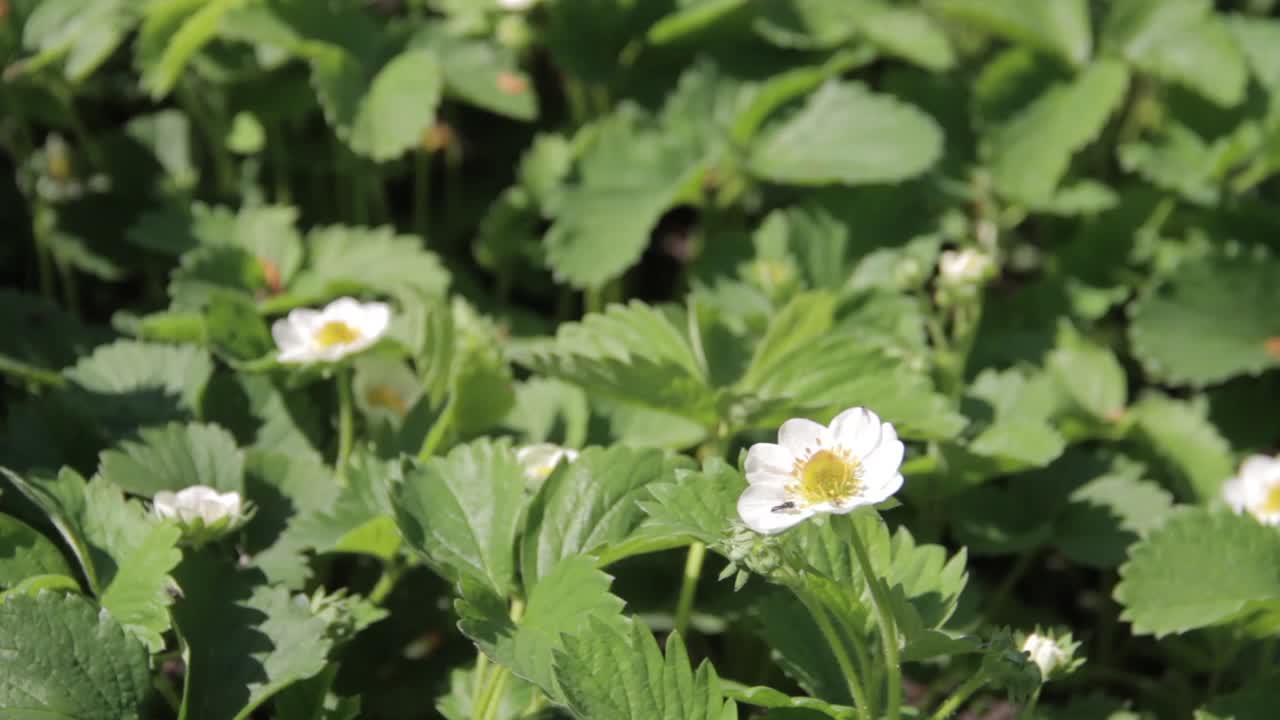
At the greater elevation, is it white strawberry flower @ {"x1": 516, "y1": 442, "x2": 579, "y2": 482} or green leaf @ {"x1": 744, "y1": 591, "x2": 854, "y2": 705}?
white strawberry flower @ {"x1": 516, "y1": 442, "x2": 579, "y2": 482}

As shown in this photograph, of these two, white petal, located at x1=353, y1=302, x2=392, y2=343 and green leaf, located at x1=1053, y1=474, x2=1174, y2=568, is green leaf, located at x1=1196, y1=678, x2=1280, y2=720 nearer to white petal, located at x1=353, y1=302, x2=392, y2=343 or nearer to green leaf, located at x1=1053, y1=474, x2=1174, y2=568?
green leaf, located at x1=1053, y1=474, x2=1174, y2=568

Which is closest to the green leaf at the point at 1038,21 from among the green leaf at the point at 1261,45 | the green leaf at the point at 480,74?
the green leaf at the point at 1261,45

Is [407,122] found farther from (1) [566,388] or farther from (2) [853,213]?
(2) [853,213]

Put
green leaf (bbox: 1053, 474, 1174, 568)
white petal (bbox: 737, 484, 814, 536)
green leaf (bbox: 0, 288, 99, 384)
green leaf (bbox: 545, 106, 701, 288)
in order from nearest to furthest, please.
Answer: white petal (bbox: 737, 484, 814, 536), green leaf (bbox: 1053, 474, 1174, 568), green leaf (bbox: 0, 288, 99, 384), green leaf (bbox: 545, 106, 701, 288)

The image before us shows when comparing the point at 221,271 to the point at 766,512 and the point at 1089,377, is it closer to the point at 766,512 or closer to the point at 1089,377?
the point at 766,512

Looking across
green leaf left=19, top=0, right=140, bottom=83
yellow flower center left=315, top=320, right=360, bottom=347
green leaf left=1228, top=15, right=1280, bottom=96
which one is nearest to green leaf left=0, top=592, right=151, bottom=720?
yellow flower center left=315, top=320, right=360, bottom=347

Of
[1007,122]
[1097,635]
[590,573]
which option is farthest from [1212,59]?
[590,573]
